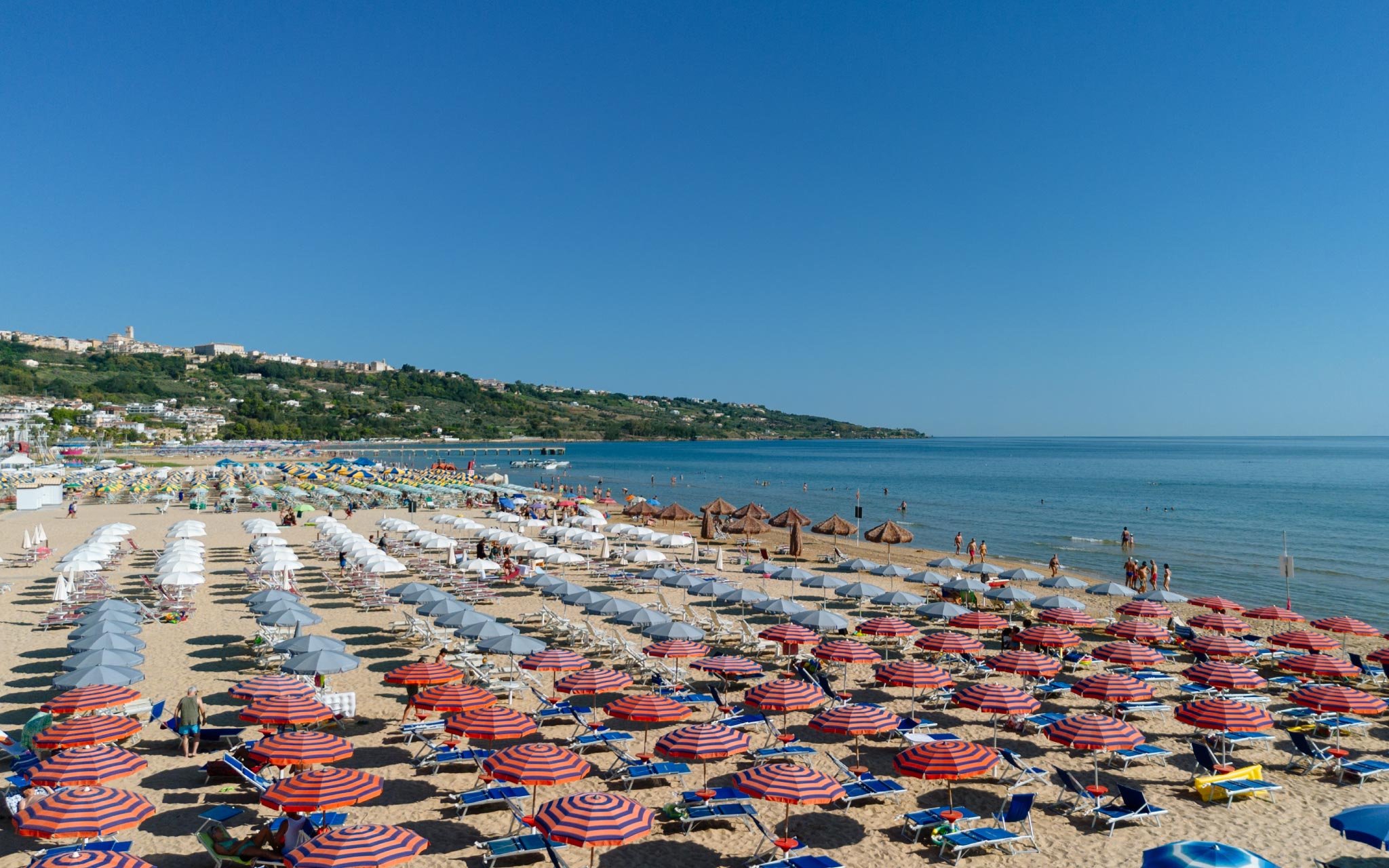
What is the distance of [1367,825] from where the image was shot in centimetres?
740

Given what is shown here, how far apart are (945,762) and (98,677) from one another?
11551 mm

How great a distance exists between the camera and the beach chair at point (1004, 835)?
8.62m

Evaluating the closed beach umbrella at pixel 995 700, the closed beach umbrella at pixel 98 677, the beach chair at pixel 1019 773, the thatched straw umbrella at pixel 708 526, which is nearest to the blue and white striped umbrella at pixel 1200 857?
the beach chair at pixel 1019 773

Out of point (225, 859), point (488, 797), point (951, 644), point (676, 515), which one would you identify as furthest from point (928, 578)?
point (225, 859)

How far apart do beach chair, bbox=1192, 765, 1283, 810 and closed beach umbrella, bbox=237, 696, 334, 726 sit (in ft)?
37.4

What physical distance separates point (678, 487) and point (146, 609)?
63.7m

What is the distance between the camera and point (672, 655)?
13.8 meters

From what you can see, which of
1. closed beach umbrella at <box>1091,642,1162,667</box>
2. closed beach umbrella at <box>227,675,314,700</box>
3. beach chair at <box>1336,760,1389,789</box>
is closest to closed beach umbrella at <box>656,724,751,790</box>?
closed beach umbrella at <box>227,675,314,700</box>

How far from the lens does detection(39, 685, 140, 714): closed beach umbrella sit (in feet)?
34.2

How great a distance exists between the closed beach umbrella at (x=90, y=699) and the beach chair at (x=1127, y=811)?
41.6 ft

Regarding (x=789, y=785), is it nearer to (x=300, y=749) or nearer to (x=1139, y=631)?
(x=300, y=749)

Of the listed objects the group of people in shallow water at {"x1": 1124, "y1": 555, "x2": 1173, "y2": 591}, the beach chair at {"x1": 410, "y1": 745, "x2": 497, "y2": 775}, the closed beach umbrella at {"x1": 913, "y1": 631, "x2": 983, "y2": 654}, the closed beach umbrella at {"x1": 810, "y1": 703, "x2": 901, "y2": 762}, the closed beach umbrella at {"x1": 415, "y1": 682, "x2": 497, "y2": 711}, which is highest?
the closed beach umbrella at {"x1": 415, "y1": 682, "x2": 497, "y2": 711}

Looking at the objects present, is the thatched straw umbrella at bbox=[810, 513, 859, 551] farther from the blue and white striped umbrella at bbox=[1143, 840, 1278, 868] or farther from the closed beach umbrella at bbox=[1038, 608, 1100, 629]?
the blue and white striped umbrella at bbox=[1143, 840, 1278, 868]

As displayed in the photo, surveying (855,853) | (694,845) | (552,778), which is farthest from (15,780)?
(855,853)
